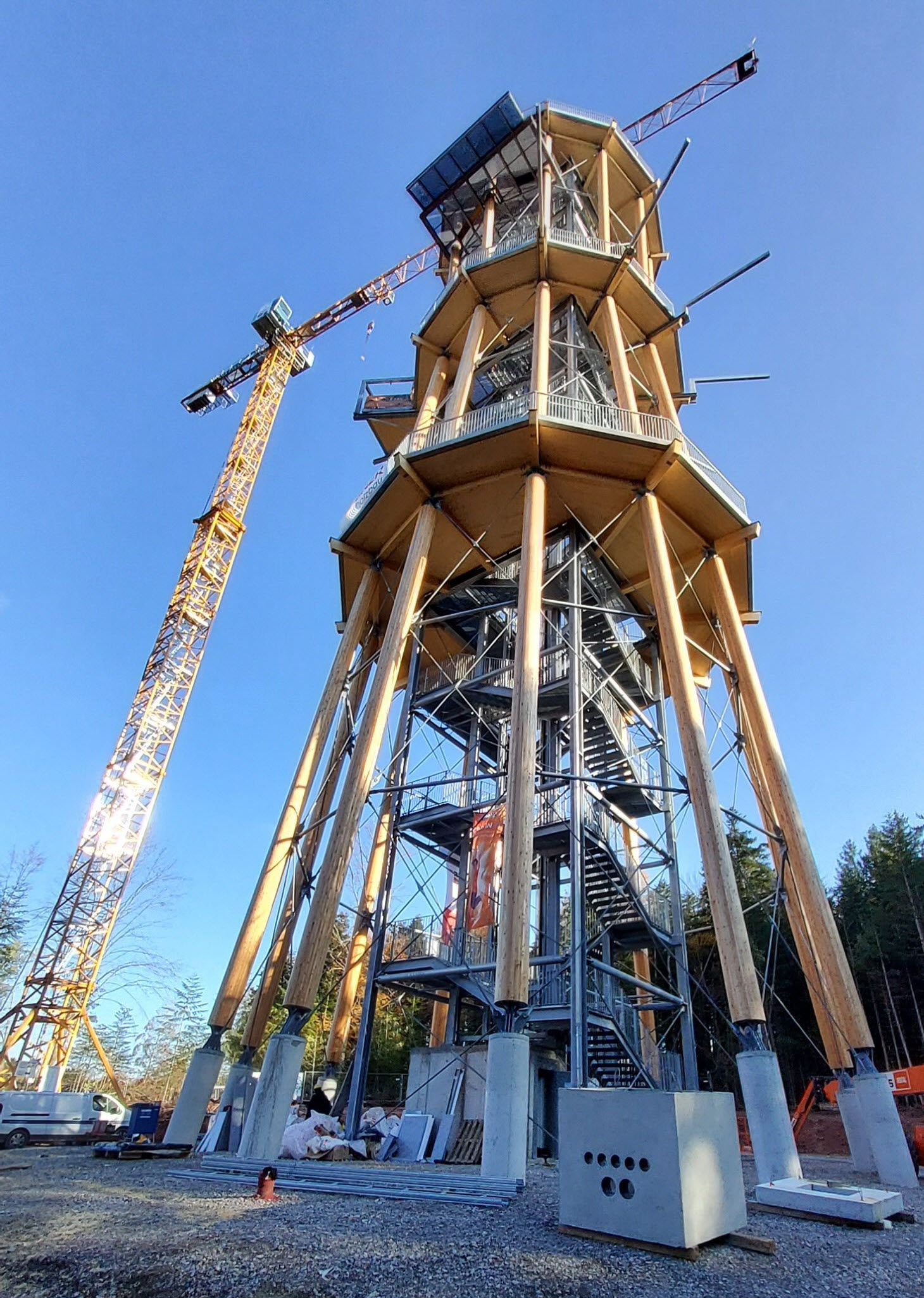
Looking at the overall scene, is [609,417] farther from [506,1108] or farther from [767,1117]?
[506,1108]

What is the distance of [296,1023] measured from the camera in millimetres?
10461

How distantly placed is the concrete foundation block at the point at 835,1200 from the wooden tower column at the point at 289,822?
899 cm

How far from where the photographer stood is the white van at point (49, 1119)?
55.9 ft

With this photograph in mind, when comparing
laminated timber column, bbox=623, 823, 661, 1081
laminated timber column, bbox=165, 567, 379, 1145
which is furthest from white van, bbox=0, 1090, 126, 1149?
laminated timber column, bbox=623, 823, 661, 1081

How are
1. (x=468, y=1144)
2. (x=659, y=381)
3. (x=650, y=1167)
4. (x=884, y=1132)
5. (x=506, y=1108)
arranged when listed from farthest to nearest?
(x=659, y=381), (x=468, y=1144), (x=884, y=1132), (x=506, y=1108), (x=650, y=1167)

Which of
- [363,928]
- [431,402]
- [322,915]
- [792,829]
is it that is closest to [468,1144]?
[322,915]

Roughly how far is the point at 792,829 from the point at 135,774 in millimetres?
32874

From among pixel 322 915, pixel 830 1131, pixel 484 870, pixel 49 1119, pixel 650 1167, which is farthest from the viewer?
pixel 830 1131

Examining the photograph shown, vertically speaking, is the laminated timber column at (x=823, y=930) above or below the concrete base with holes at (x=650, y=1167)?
above

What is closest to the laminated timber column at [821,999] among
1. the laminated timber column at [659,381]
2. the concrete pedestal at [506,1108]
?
the concrete pedestal at [506,1108]

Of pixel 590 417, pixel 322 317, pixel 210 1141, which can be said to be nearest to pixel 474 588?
pixel 590 417

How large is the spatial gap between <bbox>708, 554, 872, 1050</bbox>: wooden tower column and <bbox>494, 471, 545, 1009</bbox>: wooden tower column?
4.87 m

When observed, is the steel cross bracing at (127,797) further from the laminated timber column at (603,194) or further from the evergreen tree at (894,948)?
the evergreen tree at (894,948)

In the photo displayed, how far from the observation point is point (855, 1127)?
1091 cm
